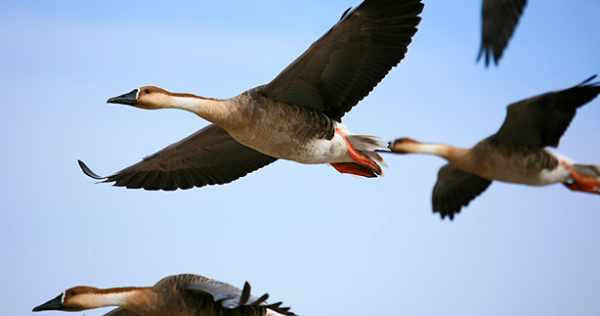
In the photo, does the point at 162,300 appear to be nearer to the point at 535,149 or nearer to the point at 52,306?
the point at 52,306

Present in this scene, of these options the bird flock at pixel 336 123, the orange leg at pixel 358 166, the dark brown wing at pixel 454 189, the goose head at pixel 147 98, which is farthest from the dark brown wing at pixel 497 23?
the goose head at pixel 147 98

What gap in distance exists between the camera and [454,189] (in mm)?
5535

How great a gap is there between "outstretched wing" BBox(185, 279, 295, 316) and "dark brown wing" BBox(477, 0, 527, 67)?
213cm

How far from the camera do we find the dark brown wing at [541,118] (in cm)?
436

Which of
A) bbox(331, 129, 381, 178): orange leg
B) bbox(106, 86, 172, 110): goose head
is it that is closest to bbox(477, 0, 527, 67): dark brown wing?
bbox(331, 129, 381, 178): orange leg

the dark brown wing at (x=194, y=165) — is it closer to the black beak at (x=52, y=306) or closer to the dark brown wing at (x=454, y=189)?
the black beak at (x=52, y=306)

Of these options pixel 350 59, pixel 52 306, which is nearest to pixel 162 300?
pixel 52 306

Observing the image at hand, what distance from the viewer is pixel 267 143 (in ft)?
13.3

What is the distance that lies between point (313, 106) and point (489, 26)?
52.2 inches

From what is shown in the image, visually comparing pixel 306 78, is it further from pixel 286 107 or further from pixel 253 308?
pixel 253 308

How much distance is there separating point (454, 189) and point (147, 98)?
2.94 meters

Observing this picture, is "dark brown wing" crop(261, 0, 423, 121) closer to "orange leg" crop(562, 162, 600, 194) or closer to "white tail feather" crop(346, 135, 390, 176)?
"white tail feather" crop(346, 135, 390, 176)

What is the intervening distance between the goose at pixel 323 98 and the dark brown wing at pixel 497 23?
25.8 inches

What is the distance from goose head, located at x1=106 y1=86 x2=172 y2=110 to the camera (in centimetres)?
378
